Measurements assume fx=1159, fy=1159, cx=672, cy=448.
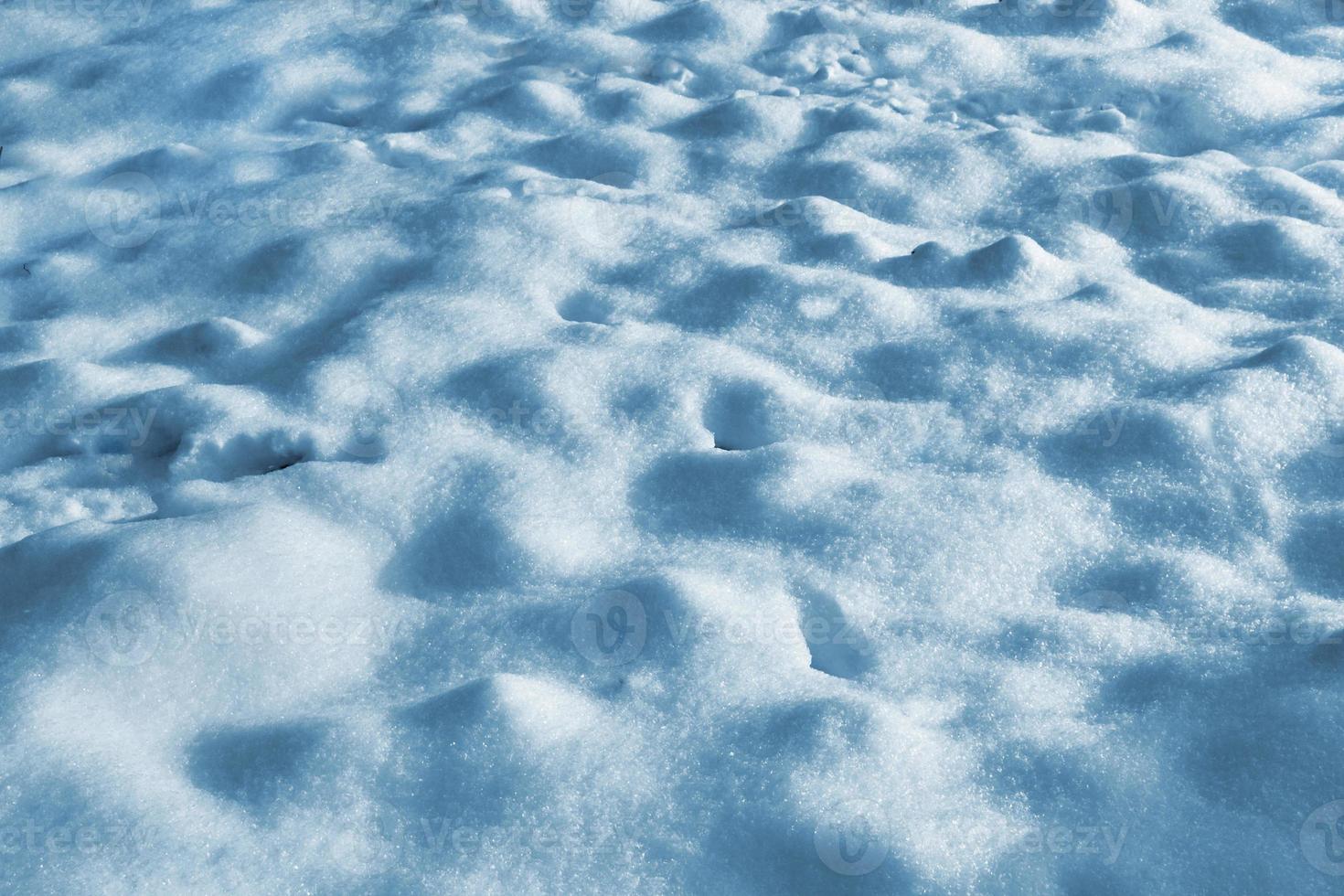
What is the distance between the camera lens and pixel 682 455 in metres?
1.76

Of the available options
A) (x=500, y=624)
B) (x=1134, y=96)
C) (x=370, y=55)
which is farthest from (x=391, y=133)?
(x=1134, y=96)

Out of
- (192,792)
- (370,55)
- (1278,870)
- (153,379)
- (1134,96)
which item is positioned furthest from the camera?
(370,55)

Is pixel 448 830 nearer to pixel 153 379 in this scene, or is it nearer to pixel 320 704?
pixel 320 704

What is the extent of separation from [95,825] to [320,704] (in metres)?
0.27

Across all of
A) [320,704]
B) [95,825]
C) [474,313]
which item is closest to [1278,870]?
[320,704]

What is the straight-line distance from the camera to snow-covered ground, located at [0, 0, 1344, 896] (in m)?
1.29

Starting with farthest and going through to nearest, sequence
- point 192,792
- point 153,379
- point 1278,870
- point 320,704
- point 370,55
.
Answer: point 370,55, point 153,379, point 320,704, point 192,792, point 1278,870

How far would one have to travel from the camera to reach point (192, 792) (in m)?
1.32

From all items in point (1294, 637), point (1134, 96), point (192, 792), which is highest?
point (1134, 96)

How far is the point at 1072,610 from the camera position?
1.50 m

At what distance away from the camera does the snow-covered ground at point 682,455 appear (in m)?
1.29

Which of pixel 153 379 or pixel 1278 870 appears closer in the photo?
pixel 1278 870

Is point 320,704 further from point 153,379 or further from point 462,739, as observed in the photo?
point 153,379

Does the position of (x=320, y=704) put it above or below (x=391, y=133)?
below
